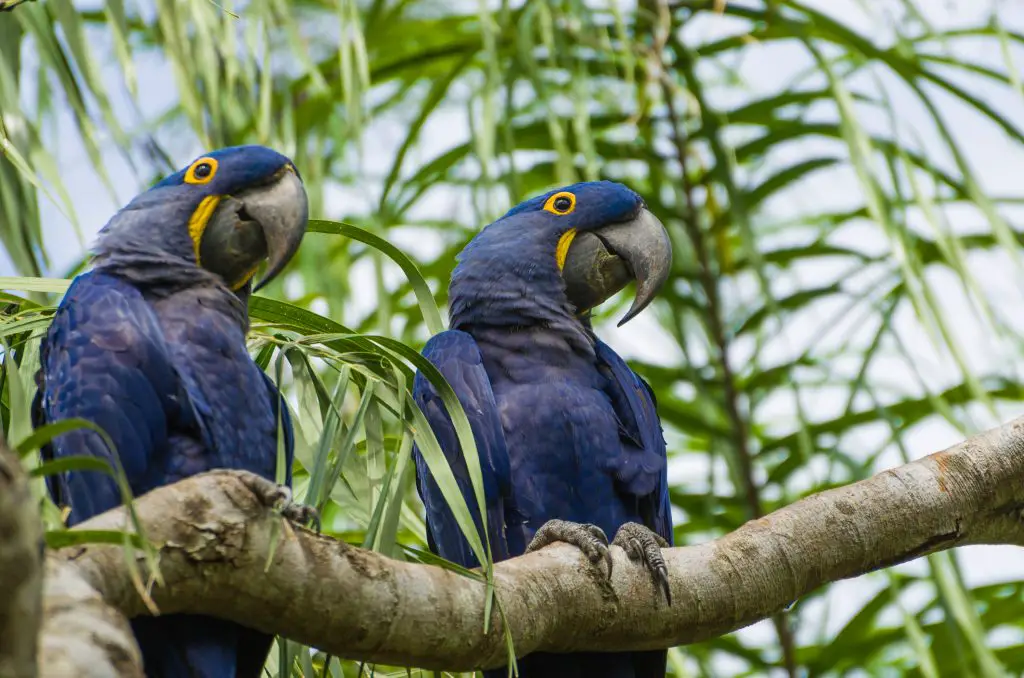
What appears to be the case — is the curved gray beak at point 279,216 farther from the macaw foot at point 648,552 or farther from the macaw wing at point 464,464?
the macaw foot at point 648,552

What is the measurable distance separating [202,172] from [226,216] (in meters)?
0.11

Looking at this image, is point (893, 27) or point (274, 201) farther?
point (893, 27)

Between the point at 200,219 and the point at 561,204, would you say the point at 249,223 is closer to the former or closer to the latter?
the point at 200,219

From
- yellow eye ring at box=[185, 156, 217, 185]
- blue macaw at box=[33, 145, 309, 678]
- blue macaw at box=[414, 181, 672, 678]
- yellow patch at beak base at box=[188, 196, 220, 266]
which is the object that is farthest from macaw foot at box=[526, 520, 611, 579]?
yellow eye ring at box=[185, 156, 217, 185]

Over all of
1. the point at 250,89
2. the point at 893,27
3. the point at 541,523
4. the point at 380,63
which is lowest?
the point at 541,523

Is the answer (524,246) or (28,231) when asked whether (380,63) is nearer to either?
(524,246)

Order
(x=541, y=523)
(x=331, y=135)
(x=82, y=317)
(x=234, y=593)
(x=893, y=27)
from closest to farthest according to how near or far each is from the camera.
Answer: (x=234, y=593), (x=82, y=317), (x=541, y=523), (x=893, y=27), (x=331, y=135)

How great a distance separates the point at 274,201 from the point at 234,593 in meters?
0.97

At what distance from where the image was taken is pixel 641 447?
8.28ft

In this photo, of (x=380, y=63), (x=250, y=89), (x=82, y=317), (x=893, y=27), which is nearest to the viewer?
(x=82, y=317)

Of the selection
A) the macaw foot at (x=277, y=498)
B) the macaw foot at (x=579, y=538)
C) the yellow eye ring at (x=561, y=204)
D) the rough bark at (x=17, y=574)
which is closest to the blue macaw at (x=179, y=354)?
the macaw foot at (x=277, y=498)

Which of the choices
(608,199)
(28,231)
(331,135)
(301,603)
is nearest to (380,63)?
(331,135)

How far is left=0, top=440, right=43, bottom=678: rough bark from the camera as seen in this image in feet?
2.73

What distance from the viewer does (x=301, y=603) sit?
1.51 meters
